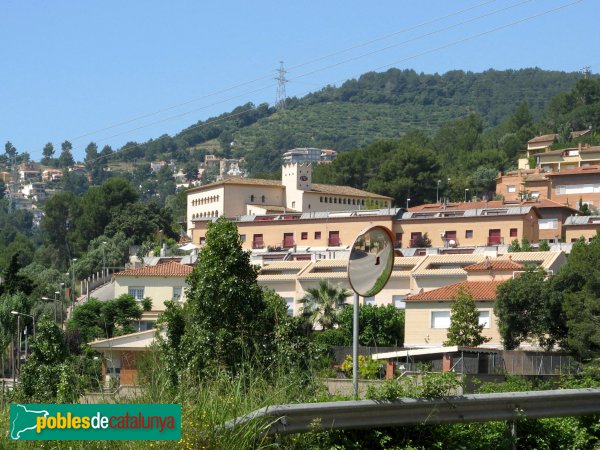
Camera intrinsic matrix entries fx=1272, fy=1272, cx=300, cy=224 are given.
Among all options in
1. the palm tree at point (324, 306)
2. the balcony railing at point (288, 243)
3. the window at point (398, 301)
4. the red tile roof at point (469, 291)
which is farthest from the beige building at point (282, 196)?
the palm tree at point (324, 306)

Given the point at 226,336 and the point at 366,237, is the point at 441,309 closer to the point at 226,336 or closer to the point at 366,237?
the point at 226,336

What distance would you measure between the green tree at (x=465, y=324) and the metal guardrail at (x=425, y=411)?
38404 millimetres

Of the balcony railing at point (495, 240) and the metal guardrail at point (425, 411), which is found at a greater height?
the balcony railing at point (495, 240)

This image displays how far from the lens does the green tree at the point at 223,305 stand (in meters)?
23.9

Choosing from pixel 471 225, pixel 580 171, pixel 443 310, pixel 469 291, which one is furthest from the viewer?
Result: pixel 580 171

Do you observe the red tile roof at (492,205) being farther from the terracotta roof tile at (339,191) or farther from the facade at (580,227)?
the terracotta roof tile at (339,191)

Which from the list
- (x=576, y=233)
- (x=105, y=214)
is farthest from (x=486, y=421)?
(x=105, y=214)

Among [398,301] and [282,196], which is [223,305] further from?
[282,196]

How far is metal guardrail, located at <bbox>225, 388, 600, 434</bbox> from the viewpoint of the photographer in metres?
9.93

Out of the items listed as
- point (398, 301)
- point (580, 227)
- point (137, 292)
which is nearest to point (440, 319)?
point (398, 301)

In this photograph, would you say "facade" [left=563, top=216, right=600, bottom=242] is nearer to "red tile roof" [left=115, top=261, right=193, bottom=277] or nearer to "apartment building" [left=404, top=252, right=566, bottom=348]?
"apartment building" [left=404, top=252, right=566, bottom=348]

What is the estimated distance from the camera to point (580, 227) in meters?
83.2

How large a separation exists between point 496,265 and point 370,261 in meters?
50.0

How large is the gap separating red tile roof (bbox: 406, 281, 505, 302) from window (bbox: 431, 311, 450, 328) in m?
0.63
